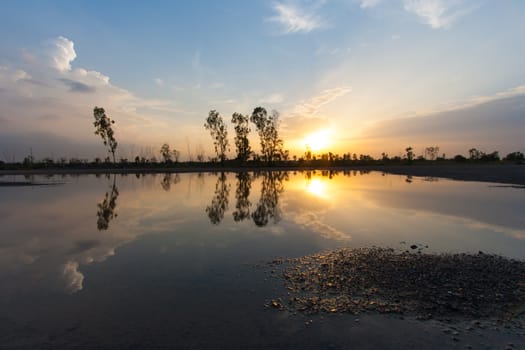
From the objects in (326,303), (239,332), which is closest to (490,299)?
(326,303)

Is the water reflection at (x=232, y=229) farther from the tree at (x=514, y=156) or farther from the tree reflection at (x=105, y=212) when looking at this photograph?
the tree at (x=514, y=156)

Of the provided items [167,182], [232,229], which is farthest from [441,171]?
[232,229]

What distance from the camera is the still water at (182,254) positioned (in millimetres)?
4336

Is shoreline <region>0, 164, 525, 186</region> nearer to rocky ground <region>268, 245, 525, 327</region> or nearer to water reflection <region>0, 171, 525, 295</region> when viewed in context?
water reflection <region>0, 171, 525, 295</region>

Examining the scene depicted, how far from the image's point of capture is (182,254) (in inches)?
312

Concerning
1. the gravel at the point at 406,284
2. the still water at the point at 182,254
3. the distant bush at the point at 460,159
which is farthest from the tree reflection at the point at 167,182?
the distant bush at the point at 460,159

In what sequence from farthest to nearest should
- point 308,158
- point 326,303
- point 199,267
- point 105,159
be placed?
point 308,158 → point 105,159 → point 199,267 → point 326,303

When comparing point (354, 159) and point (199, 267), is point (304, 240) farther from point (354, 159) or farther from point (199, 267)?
point (354, 159)

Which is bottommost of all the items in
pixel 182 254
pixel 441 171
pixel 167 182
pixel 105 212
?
pixel 182 254

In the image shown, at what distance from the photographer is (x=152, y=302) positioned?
17.1 ft

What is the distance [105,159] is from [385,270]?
3183 inches

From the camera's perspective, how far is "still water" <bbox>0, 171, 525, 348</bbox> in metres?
4.34

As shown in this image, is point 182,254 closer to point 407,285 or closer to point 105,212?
point 407,285

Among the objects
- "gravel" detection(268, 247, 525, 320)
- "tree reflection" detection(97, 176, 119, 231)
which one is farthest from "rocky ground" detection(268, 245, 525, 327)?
"tree reflection" detection(97, 176, 119, 231)
